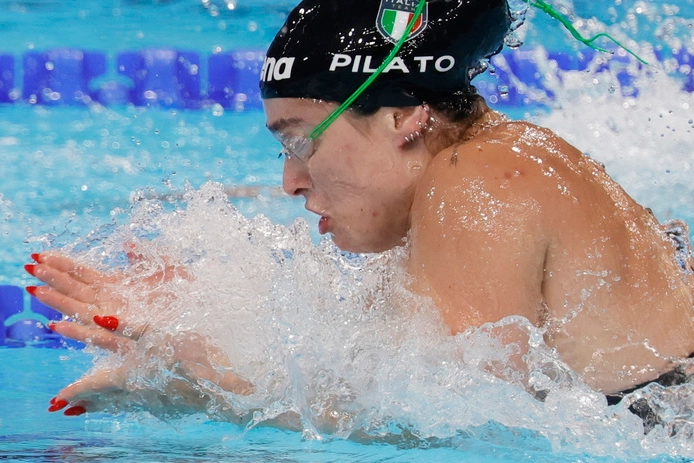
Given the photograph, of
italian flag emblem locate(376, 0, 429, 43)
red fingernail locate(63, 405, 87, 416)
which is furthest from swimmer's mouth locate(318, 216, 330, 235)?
red fingernail locate(63, 405, 87, 416)

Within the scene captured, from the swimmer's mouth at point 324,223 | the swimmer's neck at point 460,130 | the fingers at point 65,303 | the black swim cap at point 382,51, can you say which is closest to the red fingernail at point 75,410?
the fingers at point 65,303

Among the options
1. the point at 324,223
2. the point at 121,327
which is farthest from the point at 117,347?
the point at 324,223

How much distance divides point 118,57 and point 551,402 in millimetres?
4291

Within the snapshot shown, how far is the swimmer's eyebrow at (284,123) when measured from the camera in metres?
1.72

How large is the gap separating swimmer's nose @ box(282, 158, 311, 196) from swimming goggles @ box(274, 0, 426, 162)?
0.7 inches

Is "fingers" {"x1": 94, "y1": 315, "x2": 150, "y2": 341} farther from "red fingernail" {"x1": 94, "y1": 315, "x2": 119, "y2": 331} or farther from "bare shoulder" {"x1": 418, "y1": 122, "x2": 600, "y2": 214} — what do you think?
"bare shoulder" {"x1": 418, "y1": 122, "x2": 600, "y2": 214}

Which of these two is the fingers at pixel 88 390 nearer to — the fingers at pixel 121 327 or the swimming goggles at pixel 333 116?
the fingers at pixel 121 327

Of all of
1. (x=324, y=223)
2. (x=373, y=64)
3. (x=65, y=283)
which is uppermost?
(x=373, y=64)

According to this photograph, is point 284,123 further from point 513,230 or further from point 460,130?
point 513,230

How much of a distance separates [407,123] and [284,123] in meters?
0.23

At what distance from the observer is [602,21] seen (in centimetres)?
608

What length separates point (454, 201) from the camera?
1499 millimetres

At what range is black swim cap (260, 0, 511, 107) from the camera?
1695 millimetres

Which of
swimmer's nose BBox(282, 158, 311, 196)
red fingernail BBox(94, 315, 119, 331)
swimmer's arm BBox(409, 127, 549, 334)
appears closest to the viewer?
swimmer's arm BBox(409, 127, 549, 334)
